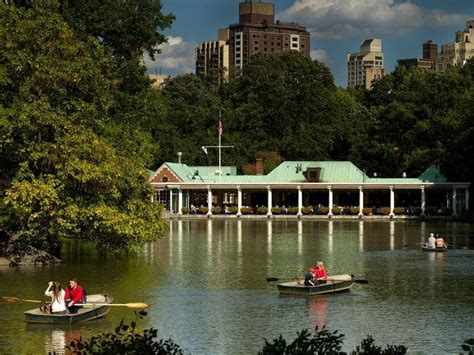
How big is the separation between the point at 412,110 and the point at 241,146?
20575 mm

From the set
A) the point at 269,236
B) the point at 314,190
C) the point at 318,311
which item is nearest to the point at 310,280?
the point at 318,311

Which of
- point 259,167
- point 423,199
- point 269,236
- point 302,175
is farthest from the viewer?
point 259,167

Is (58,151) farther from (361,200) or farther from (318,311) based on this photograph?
(361,200)

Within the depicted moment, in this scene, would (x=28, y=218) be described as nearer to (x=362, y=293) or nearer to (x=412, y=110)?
(x=362, y=293)

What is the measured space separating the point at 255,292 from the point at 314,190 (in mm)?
67188

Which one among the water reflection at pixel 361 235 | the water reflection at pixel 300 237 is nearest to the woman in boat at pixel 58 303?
the water reflection at pixel 300 237

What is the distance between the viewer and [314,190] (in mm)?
104688

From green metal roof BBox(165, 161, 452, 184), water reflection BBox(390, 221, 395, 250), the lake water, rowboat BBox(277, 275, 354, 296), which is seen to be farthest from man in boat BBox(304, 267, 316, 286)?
green metal roof BBox(165, 161, 452, 184)

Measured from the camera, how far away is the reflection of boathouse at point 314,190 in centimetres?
9794

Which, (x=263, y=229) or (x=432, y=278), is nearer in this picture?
(x=432, y=278)

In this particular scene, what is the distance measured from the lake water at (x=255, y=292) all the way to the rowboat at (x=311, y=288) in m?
0.32

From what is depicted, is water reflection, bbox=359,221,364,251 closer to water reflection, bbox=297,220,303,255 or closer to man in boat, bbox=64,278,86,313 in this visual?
water reflection, bbox=297,220,303,255

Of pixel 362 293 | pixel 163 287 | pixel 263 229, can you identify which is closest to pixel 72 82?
pixel 163 287

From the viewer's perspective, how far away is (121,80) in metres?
56.1
